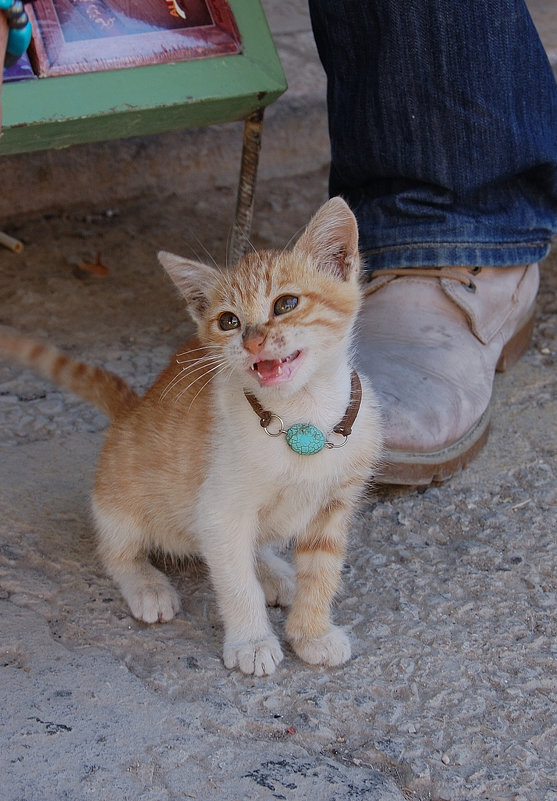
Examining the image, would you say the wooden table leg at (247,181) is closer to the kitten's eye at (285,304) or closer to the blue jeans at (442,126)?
the blue jeans at (442,126)

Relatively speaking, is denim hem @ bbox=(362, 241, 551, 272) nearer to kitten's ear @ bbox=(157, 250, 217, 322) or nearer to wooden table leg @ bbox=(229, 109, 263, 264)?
wooden table leg @ bbox=(229, 109, 263, 264)

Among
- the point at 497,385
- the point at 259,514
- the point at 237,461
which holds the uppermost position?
the point at 237,461

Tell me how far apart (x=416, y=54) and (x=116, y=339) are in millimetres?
1154

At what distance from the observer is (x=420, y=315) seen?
2.38m

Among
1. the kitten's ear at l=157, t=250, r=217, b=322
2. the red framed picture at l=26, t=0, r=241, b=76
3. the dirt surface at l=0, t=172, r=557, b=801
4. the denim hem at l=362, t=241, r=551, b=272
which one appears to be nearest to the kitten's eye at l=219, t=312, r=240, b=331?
the kitten's ear at l=157, t=250, r=217, b=322

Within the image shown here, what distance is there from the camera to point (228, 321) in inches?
66.2

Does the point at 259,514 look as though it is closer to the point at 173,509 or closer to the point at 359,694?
the point at 173,509

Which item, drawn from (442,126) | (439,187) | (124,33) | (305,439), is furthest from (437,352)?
(124,33)

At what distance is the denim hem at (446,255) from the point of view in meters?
2.39

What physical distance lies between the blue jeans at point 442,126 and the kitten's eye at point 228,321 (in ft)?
2.80

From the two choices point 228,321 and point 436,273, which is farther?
point 436,273

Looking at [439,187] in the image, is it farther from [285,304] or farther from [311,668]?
[311,668]

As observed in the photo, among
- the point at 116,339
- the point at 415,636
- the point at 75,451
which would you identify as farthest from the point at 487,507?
the point at 116,339

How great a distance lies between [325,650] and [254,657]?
12 cm
